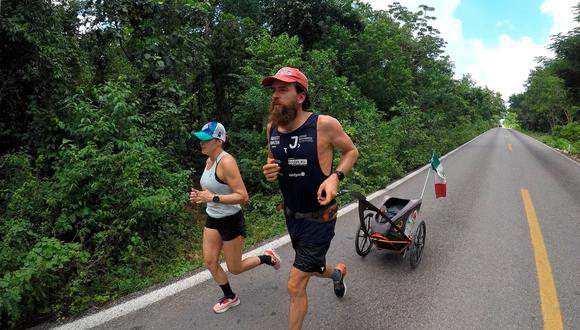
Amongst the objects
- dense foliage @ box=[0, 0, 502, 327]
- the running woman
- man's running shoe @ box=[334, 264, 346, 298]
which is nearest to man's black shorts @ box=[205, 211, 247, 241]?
the running woman

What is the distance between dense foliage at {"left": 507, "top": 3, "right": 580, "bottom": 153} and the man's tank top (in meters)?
20.1

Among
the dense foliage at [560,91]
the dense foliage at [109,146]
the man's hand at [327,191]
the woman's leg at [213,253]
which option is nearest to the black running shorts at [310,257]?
the man's hand at [327,191]

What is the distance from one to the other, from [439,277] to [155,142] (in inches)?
204

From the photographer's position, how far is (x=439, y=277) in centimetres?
415

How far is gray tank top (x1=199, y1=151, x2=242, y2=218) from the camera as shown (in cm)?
328

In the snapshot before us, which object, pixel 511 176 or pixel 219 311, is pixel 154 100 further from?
pixel 511 176

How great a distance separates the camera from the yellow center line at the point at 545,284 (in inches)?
129

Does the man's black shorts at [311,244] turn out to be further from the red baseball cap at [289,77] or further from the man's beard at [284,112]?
the red baseball cap at [289,77]

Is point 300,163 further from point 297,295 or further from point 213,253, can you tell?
point 213,253

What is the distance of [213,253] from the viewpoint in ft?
11.0

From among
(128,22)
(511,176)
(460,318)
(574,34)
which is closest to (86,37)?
(128,22)

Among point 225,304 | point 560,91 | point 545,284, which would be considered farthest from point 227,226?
point 560,91

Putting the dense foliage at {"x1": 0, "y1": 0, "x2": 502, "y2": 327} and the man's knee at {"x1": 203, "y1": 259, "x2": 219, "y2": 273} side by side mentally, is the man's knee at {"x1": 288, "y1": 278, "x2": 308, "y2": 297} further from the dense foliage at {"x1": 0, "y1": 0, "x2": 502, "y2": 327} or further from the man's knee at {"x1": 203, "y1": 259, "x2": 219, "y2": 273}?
the dense foliage at {"x1": 0, "y1": 0, "x2": 502, "y2": 327}

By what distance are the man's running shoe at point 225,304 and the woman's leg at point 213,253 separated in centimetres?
18
